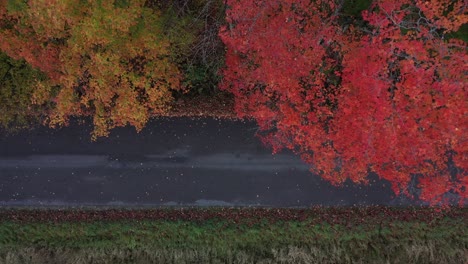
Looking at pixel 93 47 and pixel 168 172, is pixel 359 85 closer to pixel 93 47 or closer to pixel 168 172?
pixel 168 172

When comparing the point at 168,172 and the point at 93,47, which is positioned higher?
the point at 93,47

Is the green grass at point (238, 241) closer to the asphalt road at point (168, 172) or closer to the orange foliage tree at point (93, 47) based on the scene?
the asphalt road at point (168, 172)

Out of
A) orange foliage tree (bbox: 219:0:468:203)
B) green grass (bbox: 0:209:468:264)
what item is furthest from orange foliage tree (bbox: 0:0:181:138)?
green grass (bbox: 0:209:468:264)

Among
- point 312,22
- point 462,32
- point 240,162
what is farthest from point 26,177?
point 462,32

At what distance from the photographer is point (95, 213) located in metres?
22.7

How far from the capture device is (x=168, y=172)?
22875 millimetres

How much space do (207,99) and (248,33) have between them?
5464mm

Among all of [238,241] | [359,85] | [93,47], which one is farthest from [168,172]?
[359,85]

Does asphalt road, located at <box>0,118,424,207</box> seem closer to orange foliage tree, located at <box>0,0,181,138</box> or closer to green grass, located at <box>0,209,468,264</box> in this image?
green grass, located at <box>0,209,468,264</box>

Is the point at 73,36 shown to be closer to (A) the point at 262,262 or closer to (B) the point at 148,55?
(B) the point at 148,55

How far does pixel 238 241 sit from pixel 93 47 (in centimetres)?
1231

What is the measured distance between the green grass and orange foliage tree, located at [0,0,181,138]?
650cm

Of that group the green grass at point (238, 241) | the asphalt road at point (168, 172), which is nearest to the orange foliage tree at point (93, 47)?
the asphalt road at point (168, 172)

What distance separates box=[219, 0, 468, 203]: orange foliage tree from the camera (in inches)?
690
